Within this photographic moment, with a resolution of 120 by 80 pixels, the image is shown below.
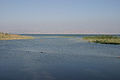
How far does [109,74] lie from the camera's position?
10.7 meters

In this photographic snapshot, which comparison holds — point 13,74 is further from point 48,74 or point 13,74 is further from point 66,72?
point 66,72

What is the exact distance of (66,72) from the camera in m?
11.0

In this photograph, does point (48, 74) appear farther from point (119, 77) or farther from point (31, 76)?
point (119, 77)

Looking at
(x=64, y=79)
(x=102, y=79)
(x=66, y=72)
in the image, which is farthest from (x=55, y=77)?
(x=102, y=79)

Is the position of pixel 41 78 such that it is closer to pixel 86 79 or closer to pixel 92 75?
pixel 86 79

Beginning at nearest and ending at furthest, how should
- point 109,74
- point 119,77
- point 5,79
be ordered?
point 5,79, point 119,77, point 109,74

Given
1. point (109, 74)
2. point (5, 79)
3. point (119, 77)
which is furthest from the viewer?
point (109, 74)

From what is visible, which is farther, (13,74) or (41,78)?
(13,74)

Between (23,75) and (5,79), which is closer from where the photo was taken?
(5,79)

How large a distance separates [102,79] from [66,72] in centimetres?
254

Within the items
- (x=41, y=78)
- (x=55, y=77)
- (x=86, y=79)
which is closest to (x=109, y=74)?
(x=86, y=79)

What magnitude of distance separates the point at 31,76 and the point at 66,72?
7.96 ft

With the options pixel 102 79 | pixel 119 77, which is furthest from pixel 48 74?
pixel 119 77

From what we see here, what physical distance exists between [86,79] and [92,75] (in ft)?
3.56
